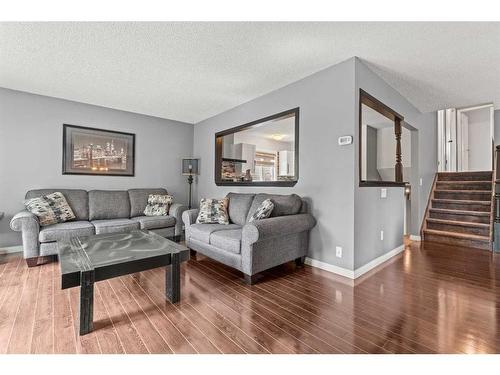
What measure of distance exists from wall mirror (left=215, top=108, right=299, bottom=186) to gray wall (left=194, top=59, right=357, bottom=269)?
6.8 inches

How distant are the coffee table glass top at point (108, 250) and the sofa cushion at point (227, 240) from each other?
1.76ft

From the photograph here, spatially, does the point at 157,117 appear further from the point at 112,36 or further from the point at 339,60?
the point at 339,60

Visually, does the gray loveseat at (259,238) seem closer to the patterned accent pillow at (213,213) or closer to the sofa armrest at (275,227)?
the sofa armrest at (275,227)

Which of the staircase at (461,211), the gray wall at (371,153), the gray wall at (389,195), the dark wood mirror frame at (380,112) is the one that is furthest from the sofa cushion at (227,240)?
the gray wall at (371,153)

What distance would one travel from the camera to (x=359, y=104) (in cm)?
264

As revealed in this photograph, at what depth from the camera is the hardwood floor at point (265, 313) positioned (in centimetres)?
150

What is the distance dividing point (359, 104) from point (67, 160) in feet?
14.6

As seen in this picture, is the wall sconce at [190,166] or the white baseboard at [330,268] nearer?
the white baseboard at [330,268]

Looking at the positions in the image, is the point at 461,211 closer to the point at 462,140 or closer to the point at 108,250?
the point at 462,140

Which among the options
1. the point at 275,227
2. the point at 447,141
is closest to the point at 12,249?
the point at 275,227

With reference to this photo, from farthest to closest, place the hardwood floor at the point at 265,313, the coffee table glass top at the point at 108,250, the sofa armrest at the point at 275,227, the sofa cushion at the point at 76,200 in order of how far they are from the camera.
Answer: the sofa cushion at the point at 76,200, the sofa armrest at the point at 275,227, the coffee table glass top at the point at 108,250, the hardwood floor at the point at 265,313

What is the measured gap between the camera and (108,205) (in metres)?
3.90

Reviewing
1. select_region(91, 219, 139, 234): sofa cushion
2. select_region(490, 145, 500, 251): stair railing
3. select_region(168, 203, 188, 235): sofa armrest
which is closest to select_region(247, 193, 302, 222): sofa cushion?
select_region(168, 203, 188, 235): sofa armrest
